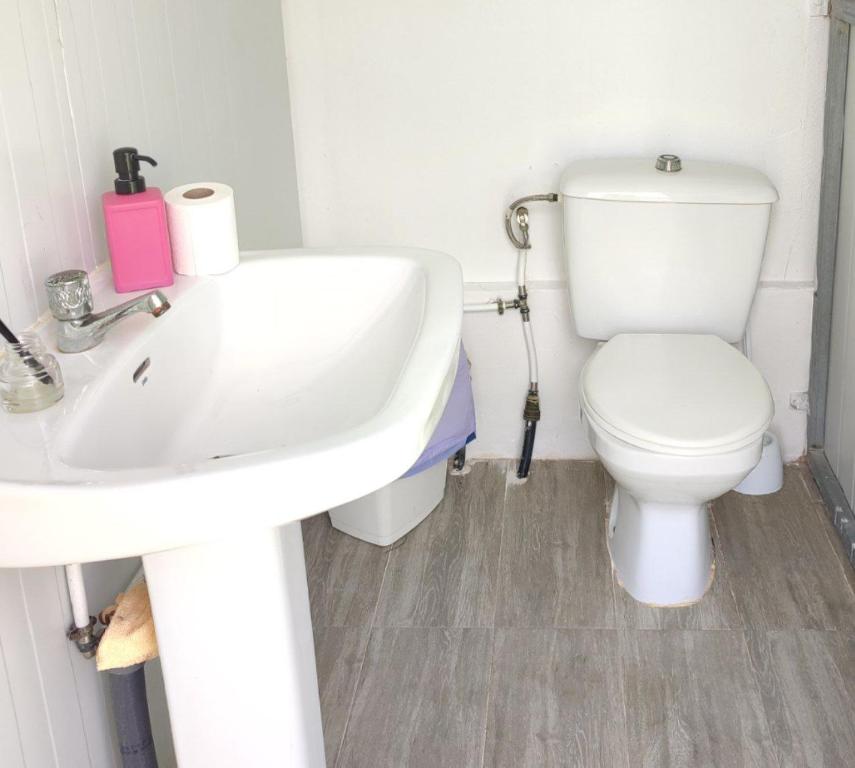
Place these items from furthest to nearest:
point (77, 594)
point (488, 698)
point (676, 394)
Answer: point (676, 394), point (488, 698), point (77, 594)

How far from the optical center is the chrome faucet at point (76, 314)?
1.25 metres

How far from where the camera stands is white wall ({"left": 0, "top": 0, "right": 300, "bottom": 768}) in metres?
1.29

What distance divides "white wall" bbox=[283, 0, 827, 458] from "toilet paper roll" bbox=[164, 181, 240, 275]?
107 cm

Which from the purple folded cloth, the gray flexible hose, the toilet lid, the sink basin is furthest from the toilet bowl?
the gray flexible hose

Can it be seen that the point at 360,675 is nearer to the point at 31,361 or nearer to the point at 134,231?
the point at 134,231

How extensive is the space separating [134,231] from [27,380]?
38 cm

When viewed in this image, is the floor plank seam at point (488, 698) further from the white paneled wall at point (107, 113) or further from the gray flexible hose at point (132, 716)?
the white paneled wall at point (107, 113)

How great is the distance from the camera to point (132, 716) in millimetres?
1438

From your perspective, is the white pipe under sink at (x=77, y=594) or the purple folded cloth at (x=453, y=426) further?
the purple folded cloth at (x=453, y=426)

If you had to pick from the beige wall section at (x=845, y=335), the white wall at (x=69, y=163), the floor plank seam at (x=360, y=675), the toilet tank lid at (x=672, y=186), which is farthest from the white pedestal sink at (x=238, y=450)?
the beige wall section at (x=845, y=335)

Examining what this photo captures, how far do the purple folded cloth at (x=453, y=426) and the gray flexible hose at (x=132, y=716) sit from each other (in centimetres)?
90

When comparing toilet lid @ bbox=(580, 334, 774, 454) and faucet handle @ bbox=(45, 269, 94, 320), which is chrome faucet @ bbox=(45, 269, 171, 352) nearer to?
faucet handle @ bbox=(45, 269, 94, 320)

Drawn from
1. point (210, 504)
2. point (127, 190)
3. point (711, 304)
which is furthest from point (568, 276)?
point (210, 504)

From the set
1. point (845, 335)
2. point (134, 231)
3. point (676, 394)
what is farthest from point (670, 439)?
point (134, 231)
